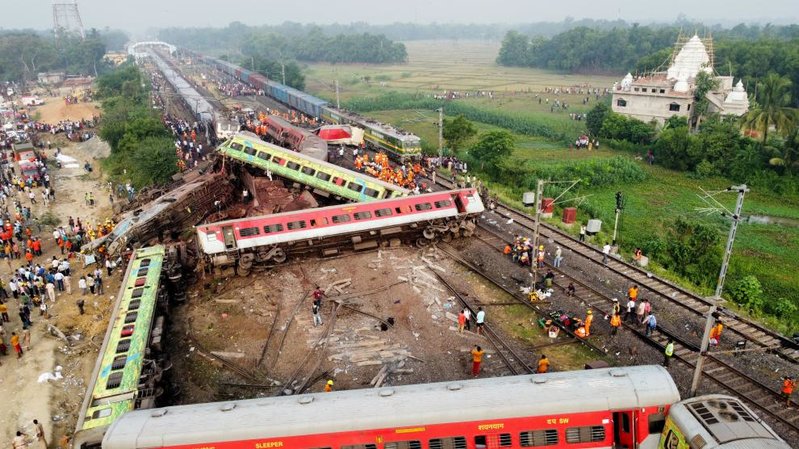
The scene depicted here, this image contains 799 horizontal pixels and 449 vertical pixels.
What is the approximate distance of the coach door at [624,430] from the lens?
13.1 m

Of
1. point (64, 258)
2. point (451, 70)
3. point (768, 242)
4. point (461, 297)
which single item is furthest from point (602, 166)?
point (451, 70)

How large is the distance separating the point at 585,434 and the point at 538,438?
3.73 feet

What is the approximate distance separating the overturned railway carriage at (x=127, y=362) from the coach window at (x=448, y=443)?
8.40 meters

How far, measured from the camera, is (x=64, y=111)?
8375cm

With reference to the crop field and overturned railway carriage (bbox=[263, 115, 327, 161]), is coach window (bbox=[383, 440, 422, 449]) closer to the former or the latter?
overturned railway carriage (bbox=[263, 115, 327, 161])

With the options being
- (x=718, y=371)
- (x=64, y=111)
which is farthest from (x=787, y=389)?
(x=64, y=111)

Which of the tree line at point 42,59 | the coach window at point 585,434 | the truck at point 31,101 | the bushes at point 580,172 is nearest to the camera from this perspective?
the coach window at point 585,434

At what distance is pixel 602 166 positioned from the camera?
4725cm

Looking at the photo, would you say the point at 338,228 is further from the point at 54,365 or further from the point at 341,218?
the point at 54,365

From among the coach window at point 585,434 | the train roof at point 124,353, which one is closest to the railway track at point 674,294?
the coach window at point 585,434

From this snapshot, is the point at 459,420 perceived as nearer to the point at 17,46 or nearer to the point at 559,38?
the point at 559,38

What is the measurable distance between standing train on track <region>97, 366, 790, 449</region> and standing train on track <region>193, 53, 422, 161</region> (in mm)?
34349

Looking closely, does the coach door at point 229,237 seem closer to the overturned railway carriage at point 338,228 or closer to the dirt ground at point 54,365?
the overturned railway carriage at point 338,228

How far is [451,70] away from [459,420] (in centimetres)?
15446
